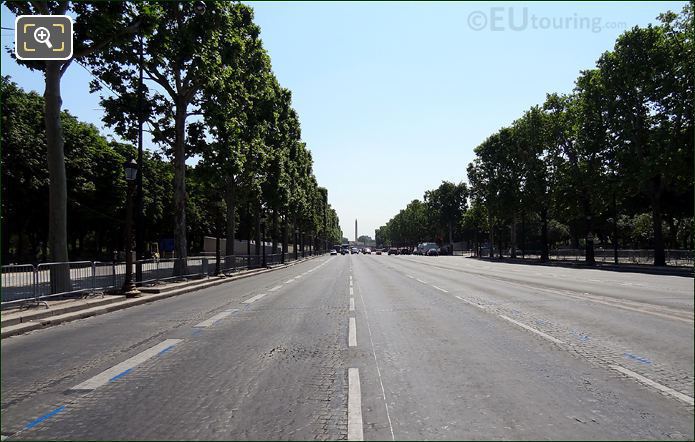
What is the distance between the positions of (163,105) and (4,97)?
1845 cm

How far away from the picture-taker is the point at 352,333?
32.6ft

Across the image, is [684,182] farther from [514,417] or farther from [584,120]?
[514,417]

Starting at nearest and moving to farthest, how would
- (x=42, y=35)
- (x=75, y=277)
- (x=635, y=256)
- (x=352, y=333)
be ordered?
1. (x=42, y=35)
2. (x=352, y=333)
3. (x=75, y=277)
4. (x=635, y=256)

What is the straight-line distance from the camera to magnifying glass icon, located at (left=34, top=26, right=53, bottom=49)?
6848 mm

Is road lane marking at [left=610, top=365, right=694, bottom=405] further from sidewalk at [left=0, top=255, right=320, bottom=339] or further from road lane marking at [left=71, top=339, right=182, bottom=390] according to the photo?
sidewalk at [left=0, top=255, right=320, bottom=339]

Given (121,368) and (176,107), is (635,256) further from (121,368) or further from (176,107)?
(121,368)

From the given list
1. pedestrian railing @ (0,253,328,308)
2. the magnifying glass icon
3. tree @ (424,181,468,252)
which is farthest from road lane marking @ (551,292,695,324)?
tree @ (424,181,468,252)

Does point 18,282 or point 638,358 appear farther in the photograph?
point 18,282

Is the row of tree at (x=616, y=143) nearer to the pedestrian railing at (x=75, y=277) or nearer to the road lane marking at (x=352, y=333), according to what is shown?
the road lane marking at (x=352, y=333)

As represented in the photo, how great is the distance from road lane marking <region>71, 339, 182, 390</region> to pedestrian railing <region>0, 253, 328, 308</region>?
20.5ft

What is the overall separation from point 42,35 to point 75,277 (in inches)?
450

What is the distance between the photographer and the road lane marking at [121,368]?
628 cm

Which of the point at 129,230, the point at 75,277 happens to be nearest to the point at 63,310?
the point at 75,277

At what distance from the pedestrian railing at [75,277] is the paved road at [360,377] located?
92.7 inches
